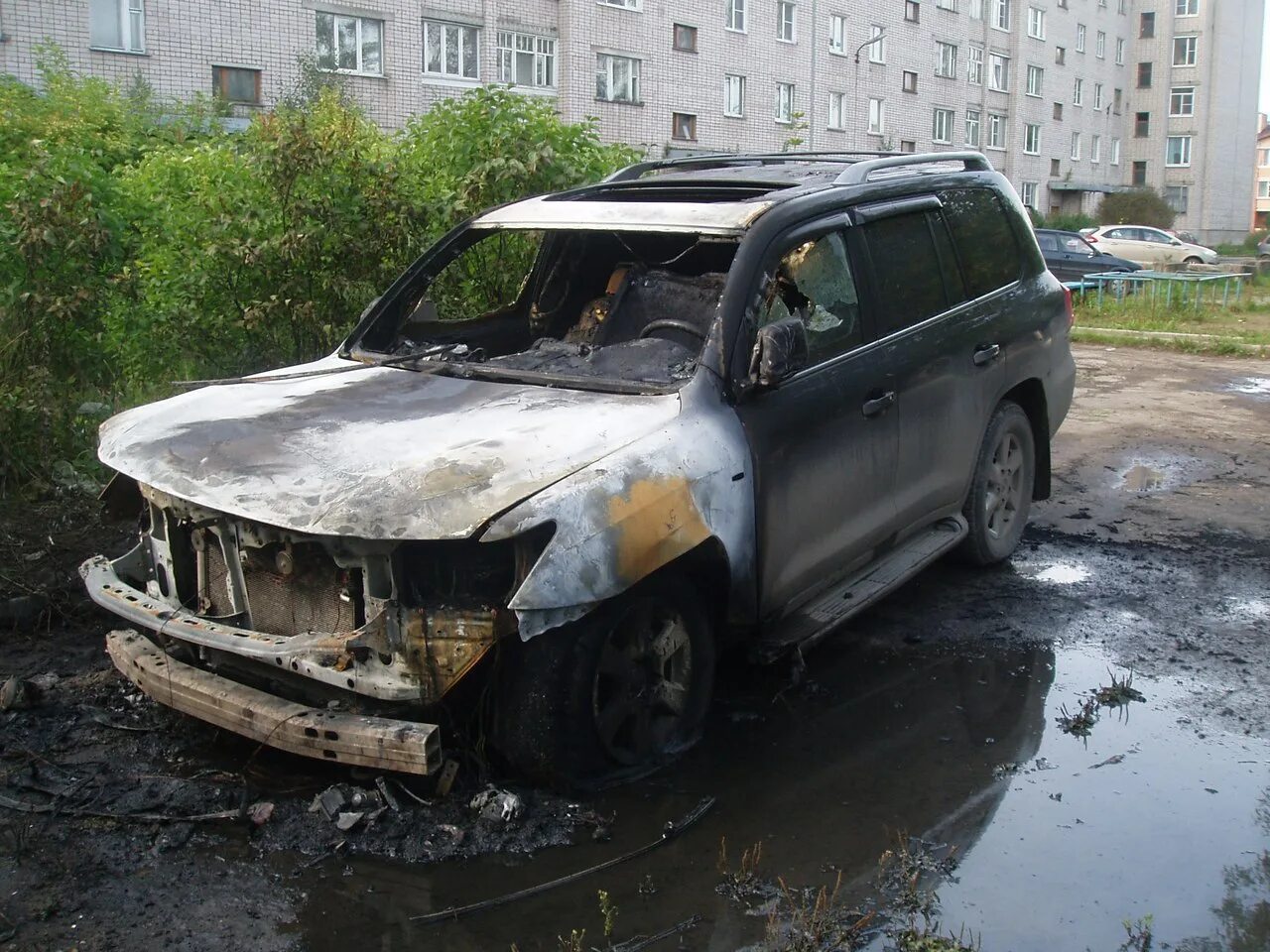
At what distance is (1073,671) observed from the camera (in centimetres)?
499

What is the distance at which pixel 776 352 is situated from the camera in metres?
4.02

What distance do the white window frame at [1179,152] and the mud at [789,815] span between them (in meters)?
65.8

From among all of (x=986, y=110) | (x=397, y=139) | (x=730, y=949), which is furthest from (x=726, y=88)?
(x=730, y=949)

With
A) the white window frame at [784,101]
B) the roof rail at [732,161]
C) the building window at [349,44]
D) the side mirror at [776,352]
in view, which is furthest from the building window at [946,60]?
the side mirror at [776,352]

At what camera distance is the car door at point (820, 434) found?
4.18m

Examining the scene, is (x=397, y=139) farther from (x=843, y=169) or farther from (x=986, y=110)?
(x=986, y=110)

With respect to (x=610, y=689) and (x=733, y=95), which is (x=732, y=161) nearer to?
(x=610, y=689)

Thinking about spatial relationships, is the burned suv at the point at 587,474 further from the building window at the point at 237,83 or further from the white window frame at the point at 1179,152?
the white window frame at the point at 1179,152

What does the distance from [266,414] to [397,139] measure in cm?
425

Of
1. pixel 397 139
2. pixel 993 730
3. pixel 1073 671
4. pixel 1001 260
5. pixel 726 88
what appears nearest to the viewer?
pixel 993 730

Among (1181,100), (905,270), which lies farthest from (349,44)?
(1181,100)

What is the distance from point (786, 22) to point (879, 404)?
3766 centimetres

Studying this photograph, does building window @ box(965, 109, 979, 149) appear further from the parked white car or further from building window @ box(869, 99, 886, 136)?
the parked white car

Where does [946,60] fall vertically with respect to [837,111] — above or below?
above
